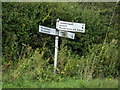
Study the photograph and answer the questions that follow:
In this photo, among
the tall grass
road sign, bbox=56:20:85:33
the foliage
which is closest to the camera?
the tall grass

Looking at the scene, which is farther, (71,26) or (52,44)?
(52,44)

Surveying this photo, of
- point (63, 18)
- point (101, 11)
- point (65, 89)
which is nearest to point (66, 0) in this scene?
point (63, 18)

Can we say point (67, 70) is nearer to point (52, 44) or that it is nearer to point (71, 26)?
point (71, 26)

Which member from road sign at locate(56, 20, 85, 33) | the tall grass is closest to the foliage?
the tall grass

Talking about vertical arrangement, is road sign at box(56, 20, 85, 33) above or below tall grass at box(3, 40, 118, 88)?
above

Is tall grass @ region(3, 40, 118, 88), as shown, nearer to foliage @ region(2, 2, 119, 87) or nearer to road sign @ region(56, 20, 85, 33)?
foliage @ region(2, 2, 119, 87)

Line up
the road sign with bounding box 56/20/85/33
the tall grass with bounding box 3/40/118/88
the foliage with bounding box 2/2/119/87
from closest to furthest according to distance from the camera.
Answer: the tall grass with bounding box 3/40/118/88 < the foliage with bounding box 2/2/119/87 < the road sign with bounding box 56/20/85/33

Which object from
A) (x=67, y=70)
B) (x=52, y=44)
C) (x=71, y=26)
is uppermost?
(x=71, y=26)

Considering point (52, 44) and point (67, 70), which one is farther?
point (52, 44)

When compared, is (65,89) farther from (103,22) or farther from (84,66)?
(103,22)

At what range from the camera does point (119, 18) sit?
7.58m

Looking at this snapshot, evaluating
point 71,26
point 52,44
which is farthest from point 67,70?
point 52,44

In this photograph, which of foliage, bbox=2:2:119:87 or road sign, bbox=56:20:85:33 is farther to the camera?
road sign, bbox=56:20:85:33

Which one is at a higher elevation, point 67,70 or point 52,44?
point 52,44
